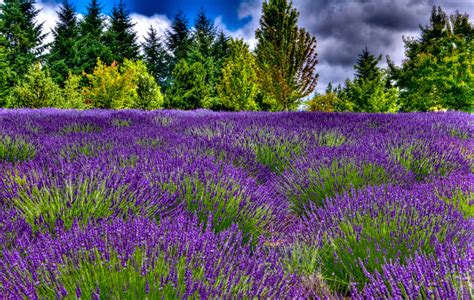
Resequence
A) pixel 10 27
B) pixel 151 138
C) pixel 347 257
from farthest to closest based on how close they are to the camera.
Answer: pixel 10 27 → pixel 151 138 → pixel 347 257

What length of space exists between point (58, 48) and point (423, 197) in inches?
1671

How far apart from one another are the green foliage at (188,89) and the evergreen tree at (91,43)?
17845 millimetres

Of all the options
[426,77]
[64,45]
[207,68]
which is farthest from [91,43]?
[426,77]

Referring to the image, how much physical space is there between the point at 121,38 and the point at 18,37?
31.6 feet

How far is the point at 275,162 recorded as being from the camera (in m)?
4.48

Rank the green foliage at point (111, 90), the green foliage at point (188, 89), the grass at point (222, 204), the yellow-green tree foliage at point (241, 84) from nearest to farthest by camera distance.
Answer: the grass at point (222, 204) < the green foliage at point (188, 89) < the yellow-green tree foliage at point (241, 84) < the green foliage at point (111, 90)

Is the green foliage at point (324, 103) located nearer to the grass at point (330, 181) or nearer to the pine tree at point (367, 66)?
the pine tree at point (367, 66)

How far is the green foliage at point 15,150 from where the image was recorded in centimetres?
411

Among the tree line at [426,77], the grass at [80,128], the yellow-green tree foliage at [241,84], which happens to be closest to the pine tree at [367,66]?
the tree line at [426,77]

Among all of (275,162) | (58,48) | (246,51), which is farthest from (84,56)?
(275,162)

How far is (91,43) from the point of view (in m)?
40.9

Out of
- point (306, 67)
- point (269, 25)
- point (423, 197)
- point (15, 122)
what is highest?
point (269, 25)

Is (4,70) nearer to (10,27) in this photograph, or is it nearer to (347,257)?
(10,27)

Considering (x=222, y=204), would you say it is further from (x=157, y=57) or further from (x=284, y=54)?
(x=157, y=57)
